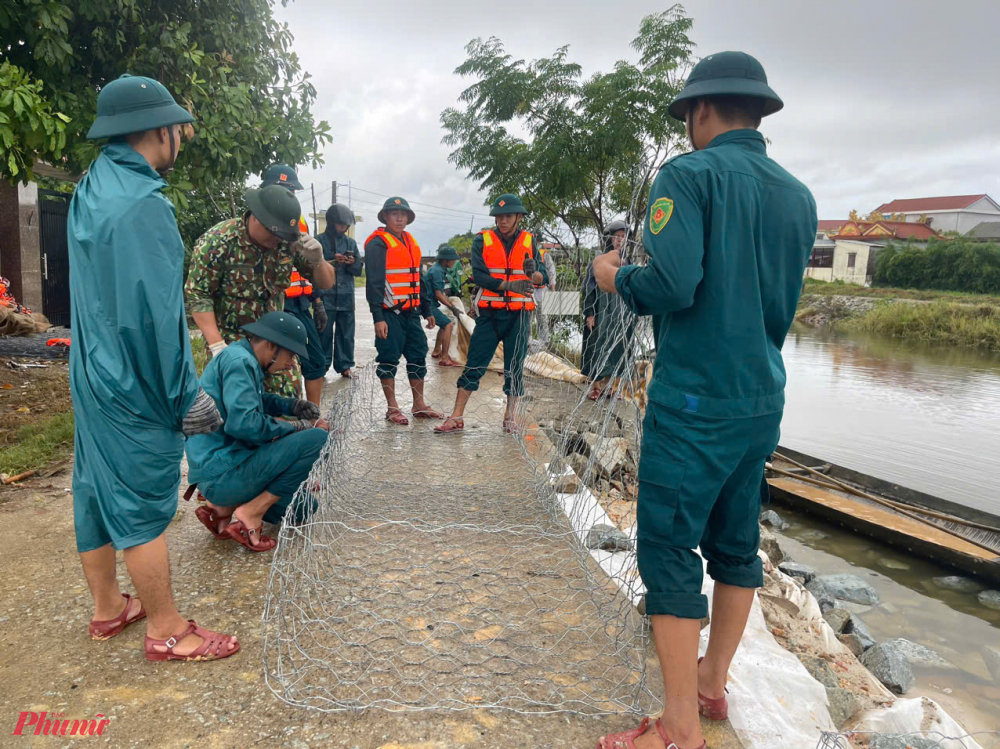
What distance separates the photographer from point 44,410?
18.0ft

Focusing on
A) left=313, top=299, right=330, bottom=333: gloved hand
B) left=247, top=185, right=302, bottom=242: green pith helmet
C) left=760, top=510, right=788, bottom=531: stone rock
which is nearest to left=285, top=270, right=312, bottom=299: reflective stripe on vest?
left=313, top=299, right=330, bottom=333: gloved hand

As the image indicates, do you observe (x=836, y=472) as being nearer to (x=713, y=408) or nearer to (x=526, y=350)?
(x=526, y=350)

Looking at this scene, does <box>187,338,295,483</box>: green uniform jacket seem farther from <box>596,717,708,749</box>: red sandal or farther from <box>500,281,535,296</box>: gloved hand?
<box>500,281,535,296</box>: gloved hand

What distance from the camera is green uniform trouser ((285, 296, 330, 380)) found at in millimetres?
4762

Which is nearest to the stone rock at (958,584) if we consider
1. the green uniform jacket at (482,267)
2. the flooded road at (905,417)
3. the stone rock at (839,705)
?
the flooded road at (905,417)

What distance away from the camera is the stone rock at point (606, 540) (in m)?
3.08

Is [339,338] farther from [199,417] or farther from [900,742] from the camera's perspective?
[900,742]

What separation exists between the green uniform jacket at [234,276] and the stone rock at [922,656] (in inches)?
174

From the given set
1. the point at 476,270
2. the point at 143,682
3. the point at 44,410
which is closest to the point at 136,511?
the point at 143,682

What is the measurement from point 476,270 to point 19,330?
7.10 meters

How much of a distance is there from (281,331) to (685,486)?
198cm

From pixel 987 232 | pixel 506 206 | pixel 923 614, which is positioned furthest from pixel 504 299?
pixel 987 232

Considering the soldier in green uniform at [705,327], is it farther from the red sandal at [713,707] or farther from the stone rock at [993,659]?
the stone rock at [993,659]

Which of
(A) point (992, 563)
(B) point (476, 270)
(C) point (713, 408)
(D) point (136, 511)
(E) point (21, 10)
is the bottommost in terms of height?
(A) point (992, 563)
